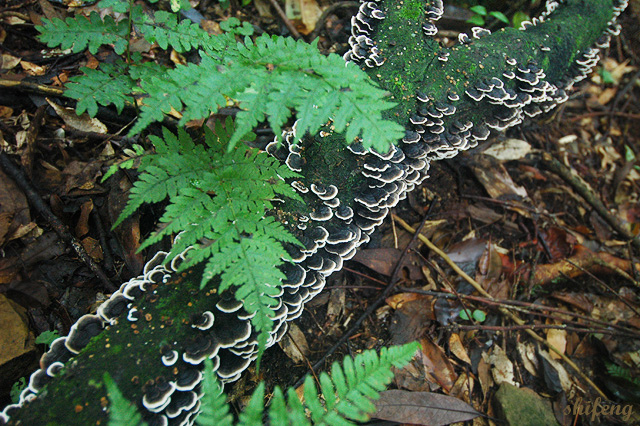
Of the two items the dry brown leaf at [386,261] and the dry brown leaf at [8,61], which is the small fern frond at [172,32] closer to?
the dry brown leaf at [8,61]

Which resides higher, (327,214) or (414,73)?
(414,73)

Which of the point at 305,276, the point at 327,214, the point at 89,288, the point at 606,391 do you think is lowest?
the point at 606,391

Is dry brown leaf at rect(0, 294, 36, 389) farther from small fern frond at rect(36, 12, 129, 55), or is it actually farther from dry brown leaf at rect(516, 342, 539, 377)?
dry brown leaf at rect(516, 342, 539, 377)

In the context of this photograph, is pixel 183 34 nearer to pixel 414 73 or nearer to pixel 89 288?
pixel 414 73

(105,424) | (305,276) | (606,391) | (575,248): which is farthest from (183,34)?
(606,391)

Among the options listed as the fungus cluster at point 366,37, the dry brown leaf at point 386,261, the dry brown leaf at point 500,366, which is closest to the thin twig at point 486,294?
the dry brown leaf at point 386,261

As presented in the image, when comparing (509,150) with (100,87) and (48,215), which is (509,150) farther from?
(48,215)
